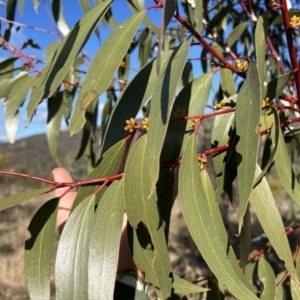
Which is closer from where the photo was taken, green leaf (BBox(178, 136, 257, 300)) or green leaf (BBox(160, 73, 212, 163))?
green leaf (BBox(178, 136, 257, 300))

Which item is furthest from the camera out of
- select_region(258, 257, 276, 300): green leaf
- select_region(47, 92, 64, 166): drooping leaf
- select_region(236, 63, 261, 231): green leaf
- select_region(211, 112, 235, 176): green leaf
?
select_region(47, 92, 64, 166): drooping leaf

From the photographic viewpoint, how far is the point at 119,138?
84 centimetres

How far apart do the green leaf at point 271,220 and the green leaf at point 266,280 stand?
0.39 m

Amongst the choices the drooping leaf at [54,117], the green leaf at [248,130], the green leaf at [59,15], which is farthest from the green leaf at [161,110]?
the drooping leaf at [54,117]

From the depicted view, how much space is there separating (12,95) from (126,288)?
2.47 ft

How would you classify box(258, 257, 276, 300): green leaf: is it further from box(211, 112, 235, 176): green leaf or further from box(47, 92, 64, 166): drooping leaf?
box(47, 92, 64, 166): drooping leaf

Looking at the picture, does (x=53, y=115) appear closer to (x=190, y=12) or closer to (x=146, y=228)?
(x=190, y=12)

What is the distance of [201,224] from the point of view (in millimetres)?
687

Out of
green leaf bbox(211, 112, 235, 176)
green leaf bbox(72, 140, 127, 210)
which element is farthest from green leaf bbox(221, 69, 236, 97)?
green leaf bbox(72, 140, 127, 210)

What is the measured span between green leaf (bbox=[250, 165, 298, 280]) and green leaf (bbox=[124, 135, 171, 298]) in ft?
0.53

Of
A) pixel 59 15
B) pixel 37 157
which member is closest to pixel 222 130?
pixel 59 15

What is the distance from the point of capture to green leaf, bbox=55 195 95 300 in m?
0.70

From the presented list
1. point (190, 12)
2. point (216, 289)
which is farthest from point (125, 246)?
point (190, 12)

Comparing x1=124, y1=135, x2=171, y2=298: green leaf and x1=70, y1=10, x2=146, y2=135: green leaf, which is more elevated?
x1=70, y1=10, x2=146, y2=135: green leaf
